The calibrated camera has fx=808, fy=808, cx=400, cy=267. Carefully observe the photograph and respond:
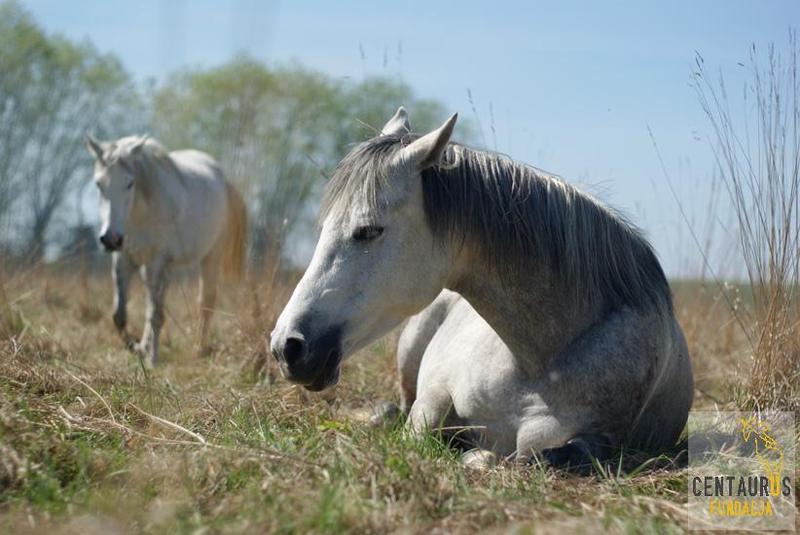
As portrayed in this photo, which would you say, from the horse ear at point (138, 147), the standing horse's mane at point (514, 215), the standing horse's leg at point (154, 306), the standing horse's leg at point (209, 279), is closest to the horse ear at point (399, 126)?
the standing horse's mane at point (514, 215)

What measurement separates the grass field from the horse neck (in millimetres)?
486

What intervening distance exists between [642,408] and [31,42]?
66.6ft

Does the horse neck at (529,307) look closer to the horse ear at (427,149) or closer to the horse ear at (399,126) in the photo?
the horse ear at (427,149)

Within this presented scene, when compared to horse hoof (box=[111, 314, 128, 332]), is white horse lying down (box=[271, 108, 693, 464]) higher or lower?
higher

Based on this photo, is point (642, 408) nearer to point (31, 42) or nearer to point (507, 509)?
point (507, 509)

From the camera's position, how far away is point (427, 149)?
3.07 m

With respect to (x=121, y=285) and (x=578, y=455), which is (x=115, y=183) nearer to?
(x=121, y=285)

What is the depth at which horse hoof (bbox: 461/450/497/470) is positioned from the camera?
3062mm

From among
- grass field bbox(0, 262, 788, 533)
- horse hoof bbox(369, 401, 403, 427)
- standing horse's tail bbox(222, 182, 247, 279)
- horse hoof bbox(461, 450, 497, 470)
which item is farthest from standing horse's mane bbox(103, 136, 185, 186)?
horse hoof bbox(461, 450, 497, 470)

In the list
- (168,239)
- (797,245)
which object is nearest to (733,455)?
(797,245)

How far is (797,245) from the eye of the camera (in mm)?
4035

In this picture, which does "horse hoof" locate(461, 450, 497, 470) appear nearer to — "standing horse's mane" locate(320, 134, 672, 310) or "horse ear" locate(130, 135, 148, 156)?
"standing horse's mane" locate(320, 134, 672, 310)

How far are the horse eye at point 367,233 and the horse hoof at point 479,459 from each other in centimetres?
92

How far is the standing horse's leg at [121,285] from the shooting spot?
7.46m
